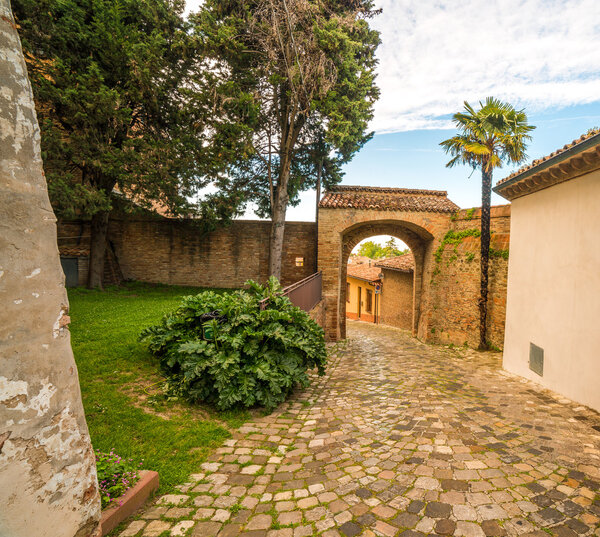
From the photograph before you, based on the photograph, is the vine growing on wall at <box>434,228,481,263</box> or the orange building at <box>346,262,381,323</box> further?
the orange building at <box>346,262,381,323</box>

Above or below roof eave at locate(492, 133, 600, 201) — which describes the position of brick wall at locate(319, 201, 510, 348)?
below

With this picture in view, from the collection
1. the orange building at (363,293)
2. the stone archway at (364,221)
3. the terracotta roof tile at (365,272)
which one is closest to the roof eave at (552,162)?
→ the stone archway at (364,221)

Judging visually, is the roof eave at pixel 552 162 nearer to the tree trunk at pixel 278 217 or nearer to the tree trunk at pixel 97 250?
the tree trunk at pixel 278 217

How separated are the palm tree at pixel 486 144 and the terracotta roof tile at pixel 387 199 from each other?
2.17 meters

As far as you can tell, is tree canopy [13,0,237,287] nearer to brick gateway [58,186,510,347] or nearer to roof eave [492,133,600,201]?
brick gateway [58,186,510,347]

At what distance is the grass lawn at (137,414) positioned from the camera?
3025mm

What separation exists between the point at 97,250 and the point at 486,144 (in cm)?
1524

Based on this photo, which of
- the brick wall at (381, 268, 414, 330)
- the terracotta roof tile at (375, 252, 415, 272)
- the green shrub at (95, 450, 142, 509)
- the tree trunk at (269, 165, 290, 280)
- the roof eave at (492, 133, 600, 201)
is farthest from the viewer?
the brick wall at (381, 268, 414, 330)

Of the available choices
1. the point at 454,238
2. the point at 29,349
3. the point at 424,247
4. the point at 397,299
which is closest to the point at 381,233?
the point at 424,247

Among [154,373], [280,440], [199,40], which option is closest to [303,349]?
[280,440]

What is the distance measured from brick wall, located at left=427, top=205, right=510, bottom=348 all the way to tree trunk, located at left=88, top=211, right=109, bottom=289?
46.0ft

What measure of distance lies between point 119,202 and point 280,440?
12.7 metres

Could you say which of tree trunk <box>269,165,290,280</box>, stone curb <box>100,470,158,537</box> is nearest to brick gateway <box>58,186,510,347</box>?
tree trunk <box>269,165,290,280</box>

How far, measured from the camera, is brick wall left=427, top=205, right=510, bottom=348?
987cm
